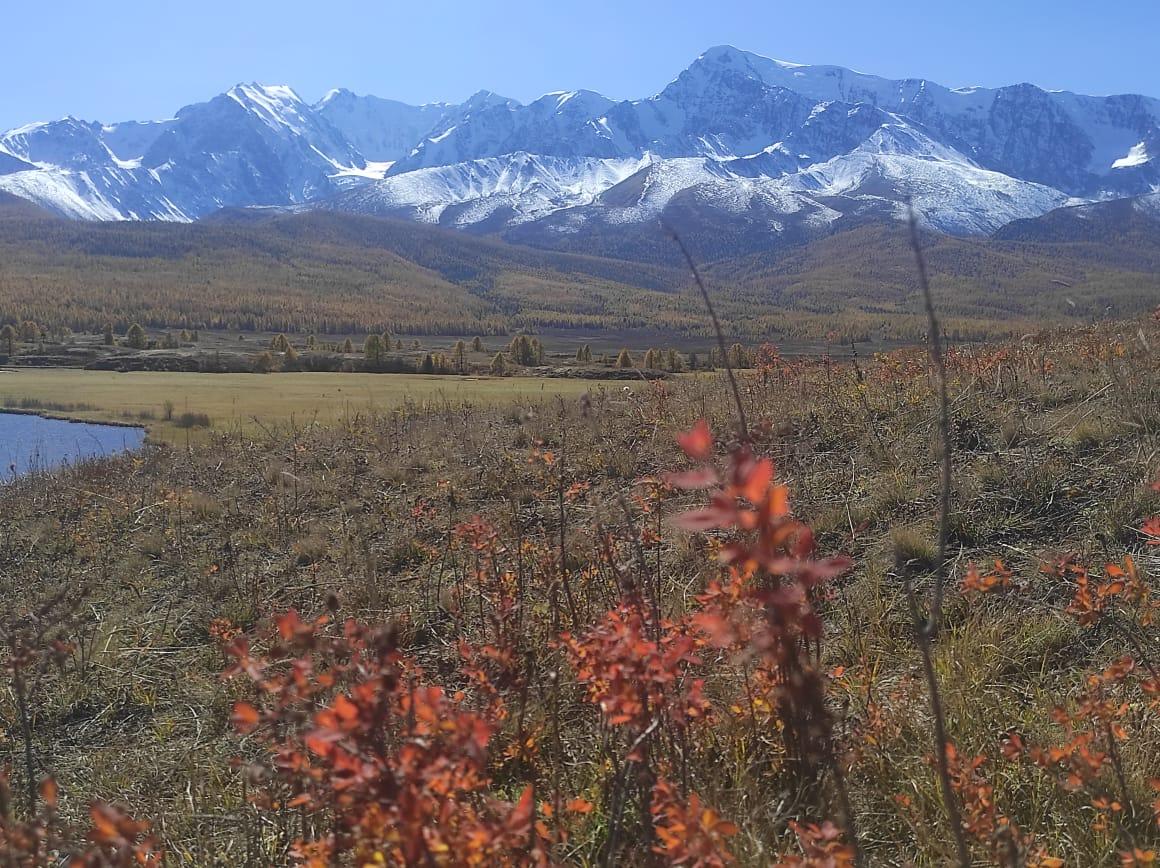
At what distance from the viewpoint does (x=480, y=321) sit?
111312mm

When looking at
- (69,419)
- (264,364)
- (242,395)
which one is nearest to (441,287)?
(264,364)

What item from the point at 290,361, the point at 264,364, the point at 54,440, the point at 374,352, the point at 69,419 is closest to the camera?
the point at 54,440

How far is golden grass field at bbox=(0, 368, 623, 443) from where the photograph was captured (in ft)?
53.1

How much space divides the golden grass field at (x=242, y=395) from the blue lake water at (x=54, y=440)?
567mm

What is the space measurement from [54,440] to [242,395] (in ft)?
17.0

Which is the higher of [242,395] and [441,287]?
[441,287]

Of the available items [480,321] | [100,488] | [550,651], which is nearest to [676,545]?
[550,651]

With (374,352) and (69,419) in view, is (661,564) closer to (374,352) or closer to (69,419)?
(69,419)

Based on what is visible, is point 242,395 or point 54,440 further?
point 242,395

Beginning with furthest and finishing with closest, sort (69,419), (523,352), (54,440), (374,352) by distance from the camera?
(523,352) → (374,352) → (69,419) → (54,440)

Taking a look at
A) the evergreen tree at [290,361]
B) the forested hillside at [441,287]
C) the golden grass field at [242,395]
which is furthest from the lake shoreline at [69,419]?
the forested hillside at [441,287]

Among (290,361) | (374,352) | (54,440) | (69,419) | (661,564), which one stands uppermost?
(374,352)

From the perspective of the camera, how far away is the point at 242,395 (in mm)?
21484

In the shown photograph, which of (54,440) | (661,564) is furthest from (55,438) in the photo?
(661,564)
